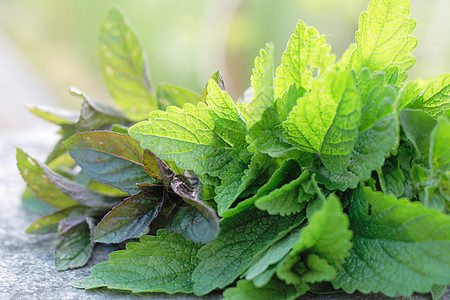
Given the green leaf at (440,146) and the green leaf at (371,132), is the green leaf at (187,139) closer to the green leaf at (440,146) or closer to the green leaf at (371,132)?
the green leaf at (371,132)

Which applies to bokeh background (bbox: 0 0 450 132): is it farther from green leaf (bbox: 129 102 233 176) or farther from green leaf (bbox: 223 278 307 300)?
green leaf (bbox: 223 278 307 300)

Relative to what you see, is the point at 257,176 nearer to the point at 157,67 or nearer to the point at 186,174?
the point at 186,174

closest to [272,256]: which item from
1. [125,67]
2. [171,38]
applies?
[125,67]

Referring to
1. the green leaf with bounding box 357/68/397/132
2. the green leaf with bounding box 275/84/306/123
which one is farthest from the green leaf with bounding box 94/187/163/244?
the green leaf with bounding box 357/68/397/132

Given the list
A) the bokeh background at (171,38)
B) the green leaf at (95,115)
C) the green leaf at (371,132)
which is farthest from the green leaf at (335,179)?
the bokeh background at (171,38)

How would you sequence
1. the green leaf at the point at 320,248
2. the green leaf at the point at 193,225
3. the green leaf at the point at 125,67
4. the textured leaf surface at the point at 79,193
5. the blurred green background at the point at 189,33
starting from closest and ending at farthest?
the green leaf at the point at 320,248 < the green leaf at the point at 193,225 < the textured leaf surface at the point at 79,193 < the green leaf at the point at 125,67 < the blurred green background at the point at 189,33

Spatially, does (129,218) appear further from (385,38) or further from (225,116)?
(385,38)

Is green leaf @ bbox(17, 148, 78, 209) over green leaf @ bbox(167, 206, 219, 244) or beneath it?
beneath
